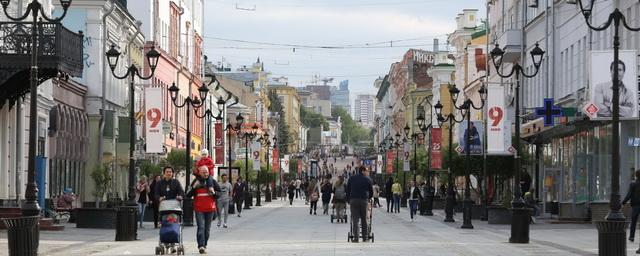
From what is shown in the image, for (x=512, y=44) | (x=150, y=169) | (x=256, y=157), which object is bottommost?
(x=150, y=169)

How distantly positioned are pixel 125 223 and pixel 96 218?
25.6 feet

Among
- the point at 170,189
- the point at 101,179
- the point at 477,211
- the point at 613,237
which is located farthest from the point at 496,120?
the point at 613,237

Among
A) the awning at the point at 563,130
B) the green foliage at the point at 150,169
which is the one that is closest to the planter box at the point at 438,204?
the awning at the point at 563,130

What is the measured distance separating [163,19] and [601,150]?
36432mm

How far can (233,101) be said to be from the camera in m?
130

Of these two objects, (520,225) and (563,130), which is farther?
(563,130)

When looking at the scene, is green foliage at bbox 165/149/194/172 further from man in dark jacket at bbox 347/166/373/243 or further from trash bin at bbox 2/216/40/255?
trash bin at bbox 2/216/40/255

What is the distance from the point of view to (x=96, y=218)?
3878cm

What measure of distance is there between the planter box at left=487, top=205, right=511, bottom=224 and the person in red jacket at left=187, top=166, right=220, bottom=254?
20457 millimetres

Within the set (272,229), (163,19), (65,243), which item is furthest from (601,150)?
(163,19)

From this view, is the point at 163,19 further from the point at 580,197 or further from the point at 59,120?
the point at 580,197

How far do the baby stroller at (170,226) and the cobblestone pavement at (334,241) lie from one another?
1.24m

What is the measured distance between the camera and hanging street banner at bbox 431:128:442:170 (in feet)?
213

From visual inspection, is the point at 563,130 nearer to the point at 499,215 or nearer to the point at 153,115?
the point at 499,215
